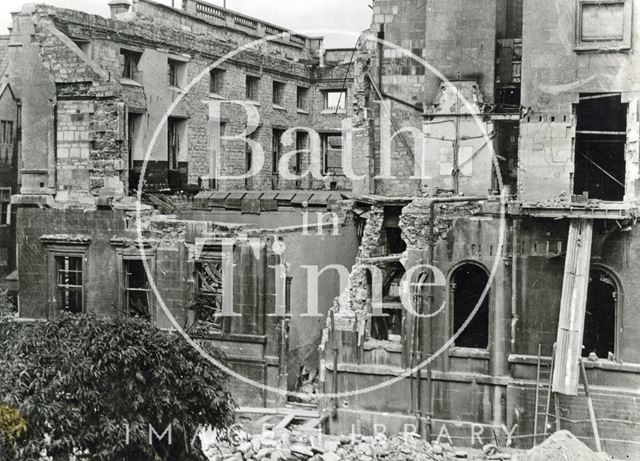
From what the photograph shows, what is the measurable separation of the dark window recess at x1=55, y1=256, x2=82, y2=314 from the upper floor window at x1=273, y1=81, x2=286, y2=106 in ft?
52.4

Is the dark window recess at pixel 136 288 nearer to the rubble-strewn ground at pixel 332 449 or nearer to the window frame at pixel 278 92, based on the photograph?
the rubble-strewn ground at pixel 332 449

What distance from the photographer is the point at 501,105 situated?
27859 millimetres

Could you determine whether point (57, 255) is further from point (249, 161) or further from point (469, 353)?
point (249, 161)

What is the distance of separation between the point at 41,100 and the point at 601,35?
17726 mm

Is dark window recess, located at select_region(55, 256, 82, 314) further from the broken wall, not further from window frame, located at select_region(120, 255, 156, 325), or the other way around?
the broken wall

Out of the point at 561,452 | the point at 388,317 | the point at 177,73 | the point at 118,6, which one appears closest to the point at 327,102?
the point at 177,73

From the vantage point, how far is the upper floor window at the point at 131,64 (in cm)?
3167

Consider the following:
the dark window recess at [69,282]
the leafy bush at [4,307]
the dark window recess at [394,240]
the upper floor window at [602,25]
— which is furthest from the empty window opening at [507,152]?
the leafy bush at [4,307]

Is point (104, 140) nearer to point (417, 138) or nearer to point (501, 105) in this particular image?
point (417, 138)

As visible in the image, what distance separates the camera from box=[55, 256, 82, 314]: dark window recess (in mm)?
26594

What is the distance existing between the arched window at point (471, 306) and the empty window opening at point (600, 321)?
2918 mm

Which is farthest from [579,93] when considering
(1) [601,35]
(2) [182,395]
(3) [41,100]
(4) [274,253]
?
(3) [41,100]

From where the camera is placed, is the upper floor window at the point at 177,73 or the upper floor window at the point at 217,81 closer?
the upper floor window at the point at 177,73

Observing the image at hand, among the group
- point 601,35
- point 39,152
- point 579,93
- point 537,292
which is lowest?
point 537,292
